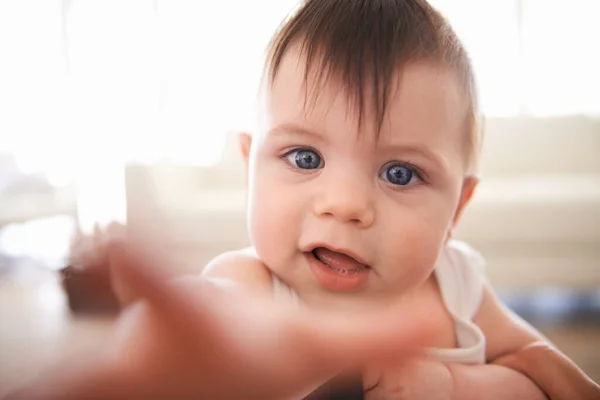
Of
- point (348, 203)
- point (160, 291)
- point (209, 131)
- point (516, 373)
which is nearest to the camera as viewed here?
point (160, 291)

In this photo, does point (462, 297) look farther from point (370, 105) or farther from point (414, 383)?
point (370, 105)

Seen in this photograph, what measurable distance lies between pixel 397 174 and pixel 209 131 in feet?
6.37

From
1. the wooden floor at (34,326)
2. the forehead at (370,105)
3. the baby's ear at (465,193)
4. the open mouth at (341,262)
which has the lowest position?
the wooden floor at (34,326)

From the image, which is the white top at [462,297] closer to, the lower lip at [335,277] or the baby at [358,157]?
the baby at [358,157]

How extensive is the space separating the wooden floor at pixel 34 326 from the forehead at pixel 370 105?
27 cm

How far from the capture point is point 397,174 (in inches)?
24.0

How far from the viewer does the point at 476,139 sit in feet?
2.26

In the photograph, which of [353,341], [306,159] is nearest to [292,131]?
[306,159]

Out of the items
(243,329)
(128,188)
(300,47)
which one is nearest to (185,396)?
(243,329)

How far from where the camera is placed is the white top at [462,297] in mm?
722

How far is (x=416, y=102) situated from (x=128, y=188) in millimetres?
912

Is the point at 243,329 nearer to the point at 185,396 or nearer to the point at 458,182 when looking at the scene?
the point at 185,396

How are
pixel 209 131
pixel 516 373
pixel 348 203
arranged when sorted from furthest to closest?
pixel 209 131 < pixel 516 373 < pixel 348 203

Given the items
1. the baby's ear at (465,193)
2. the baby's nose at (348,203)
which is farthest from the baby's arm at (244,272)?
the baby's ear at (465,193)
